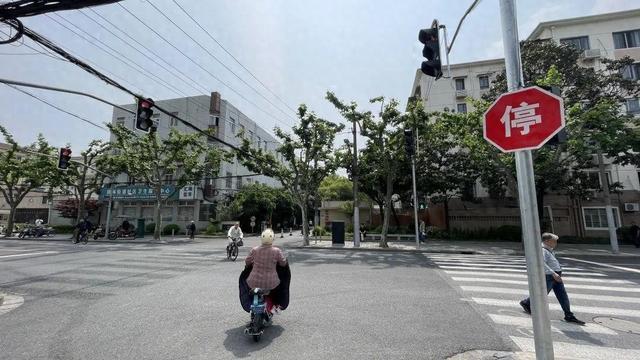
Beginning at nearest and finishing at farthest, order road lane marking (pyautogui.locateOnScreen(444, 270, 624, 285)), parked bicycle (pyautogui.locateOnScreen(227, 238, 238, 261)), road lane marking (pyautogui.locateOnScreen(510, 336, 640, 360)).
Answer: road lane marking (pyautogui.locateOnScreen(510, 336, 640, 360)) < road lane marking (pyautogui.locateOnScreen(444, 270, 624, 285)) < parked bicycle (pyautogui.locateOnScreen(227, 238, 238, 261))

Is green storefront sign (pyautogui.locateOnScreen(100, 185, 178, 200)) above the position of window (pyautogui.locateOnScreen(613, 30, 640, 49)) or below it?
below

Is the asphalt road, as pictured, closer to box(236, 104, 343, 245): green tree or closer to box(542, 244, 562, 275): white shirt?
box(542, 244, 562, 275): white shirt

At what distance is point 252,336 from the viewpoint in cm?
461

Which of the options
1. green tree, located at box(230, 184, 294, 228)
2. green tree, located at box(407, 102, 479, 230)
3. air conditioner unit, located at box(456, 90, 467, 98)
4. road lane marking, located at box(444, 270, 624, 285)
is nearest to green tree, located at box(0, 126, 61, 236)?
green tree, located at box(230, 184, 294, 228)

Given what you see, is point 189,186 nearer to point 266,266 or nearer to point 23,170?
point 23,170

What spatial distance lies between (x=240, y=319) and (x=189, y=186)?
30060 millimetres

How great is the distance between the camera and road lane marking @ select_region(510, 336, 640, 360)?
4.07 metres

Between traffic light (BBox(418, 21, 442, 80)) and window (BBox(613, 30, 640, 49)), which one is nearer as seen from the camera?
traffic light (BBox(418, 21, 442, 80))

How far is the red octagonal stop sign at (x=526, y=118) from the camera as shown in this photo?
2.90m

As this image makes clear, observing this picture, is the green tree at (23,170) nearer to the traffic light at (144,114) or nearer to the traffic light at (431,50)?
the traffic light at (144,114)

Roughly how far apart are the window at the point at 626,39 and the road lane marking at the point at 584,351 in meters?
33.9

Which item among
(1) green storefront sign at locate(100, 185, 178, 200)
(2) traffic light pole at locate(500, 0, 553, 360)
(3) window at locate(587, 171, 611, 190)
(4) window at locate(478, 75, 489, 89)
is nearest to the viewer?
(2) traffic light pole at locate(500, 0, 553, 360)

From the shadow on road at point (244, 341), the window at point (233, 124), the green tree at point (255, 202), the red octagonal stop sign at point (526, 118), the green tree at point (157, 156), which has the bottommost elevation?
the shadow on road at point (244, 341)

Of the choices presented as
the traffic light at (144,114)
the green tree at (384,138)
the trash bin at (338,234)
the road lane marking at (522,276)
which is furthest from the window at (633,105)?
the traffic light at (144,114)
